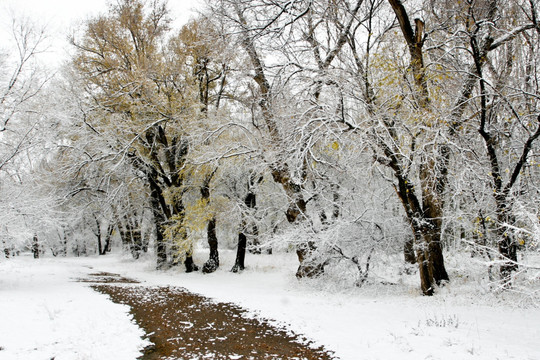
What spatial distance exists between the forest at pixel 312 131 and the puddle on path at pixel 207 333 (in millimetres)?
2893

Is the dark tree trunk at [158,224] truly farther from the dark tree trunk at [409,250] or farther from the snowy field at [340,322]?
the dark tree trunk at [409,250]

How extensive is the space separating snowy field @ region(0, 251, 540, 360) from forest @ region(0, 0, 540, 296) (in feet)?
2.67

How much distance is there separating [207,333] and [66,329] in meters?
2.99

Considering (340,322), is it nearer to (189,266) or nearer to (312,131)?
(312,131)

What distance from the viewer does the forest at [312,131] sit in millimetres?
7031

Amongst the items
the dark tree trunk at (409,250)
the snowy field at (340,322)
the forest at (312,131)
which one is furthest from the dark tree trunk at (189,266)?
the dark tree trunk at (409,250)

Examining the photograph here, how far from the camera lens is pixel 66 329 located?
23.0 ft

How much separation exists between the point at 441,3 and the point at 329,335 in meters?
7.92

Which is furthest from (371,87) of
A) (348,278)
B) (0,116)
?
(0,116)

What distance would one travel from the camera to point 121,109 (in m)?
16.4

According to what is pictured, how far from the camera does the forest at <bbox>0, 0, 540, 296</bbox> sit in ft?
23.1

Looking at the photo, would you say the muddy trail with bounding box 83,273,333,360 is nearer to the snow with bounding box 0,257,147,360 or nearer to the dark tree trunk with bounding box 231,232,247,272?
the snow with bounding box 0,257,147,360

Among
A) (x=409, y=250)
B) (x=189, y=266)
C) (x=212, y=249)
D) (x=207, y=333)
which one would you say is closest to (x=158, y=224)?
(x=189, y=266)

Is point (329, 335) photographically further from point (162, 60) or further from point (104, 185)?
point (104, 185)
